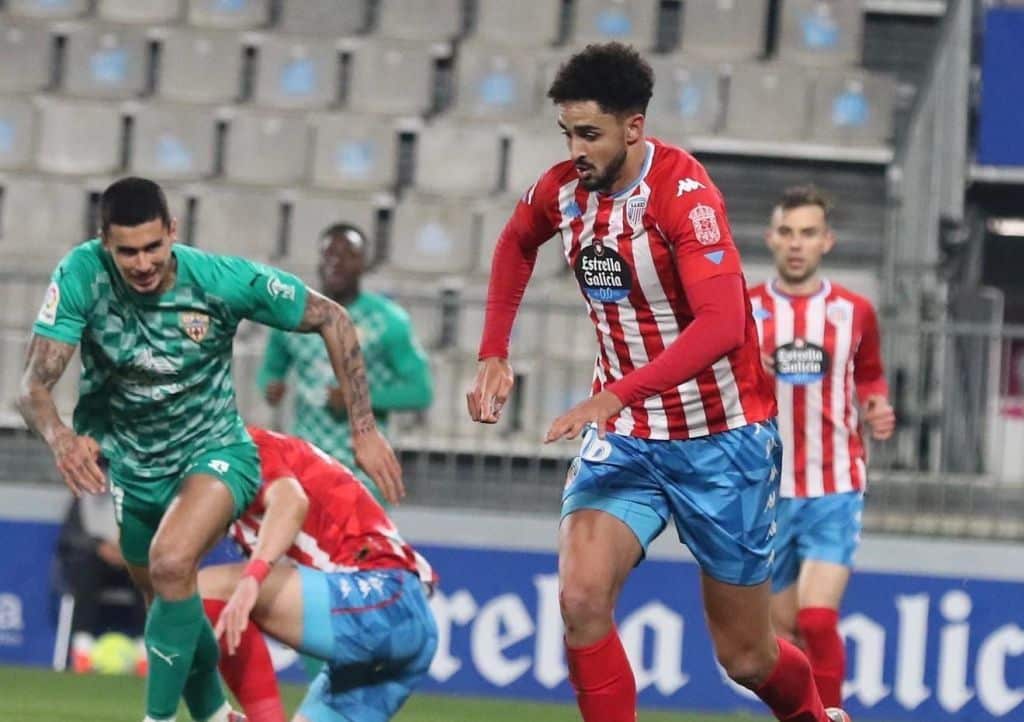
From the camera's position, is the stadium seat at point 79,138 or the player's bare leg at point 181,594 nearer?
the player's bare leg at point 181,594

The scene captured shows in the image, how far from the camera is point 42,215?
1232cm

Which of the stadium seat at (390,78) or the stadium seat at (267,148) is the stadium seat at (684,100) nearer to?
the stadium seat at (390,78)

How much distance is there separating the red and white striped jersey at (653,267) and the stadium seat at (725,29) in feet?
25.7

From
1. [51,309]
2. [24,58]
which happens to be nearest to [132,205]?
[51,309]

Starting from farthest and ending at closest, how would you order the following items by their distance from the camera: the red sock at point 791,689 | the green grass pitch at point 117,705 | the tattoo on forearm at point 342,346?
the green grass pitch at point 117,705
the tattoo on forearm at point 342,346
the red sock at point 791,689

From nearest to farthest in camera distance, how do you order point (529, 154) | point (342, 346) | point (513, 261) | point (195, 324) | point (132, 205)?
1. point (513, 261)
2. point (132, 205)
3. point (195, 324)
4. point (342, 346)
5. point (529, 154)

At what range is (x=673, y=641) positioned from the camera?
33.2 feet

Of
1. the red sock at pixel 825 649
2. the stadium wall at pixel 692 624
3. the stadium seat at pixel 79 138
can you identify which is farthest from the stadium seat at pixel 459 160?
the red sock at pixel 825 649

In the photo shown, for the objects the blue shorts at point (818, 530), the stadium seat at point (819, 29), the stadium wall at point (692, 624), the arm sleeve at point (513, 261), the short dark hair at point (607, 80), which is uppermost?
the stadium seat at point (819, 29)

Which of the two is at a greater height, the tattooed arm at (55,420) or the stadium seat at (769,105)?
the stadium seat at (769,105)

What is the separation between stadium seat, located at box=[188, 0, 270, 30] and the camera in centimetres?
1341

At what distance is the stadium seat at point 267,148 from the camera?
12.6 m

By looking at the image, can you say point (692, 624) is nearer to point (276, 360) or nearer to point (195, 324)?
point (276, 360)

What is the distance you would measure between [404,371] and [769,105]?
15.5 feet
